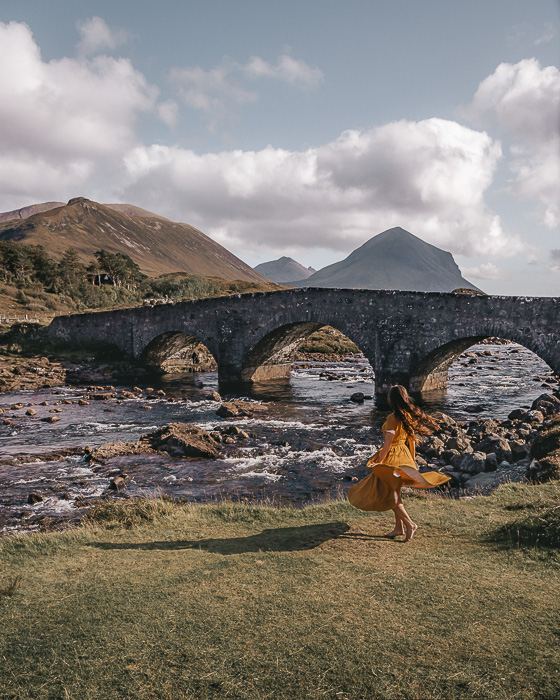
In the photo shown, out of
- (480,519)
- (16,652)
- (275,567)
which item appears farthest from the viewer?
(480,519)

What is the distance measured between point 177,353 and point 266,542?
122 feet

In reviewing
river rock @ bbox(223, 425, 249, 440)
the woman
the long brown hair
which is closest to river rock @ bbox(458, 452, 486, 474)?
the woman

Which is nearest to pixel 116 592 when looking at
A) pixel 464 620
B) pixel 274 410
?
pixel 464 620

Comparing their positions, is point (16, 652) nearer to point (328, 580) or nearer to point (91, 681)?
point (91, 681)

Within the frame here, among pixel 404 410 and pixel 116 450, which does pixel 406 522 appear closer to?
pixel 404 410

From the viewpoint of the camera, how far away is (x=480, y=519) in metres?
7.47

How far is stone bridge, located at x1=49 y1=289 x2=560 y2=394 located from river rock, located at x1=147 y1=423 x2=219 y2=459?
11.6m

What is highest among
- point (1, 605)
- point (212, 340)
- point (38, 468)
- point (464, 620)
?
point (212, 340)

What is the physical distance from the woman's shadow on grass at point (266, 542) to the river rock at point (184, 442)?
8.56 metres

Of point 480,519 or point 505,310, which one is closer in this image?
point 480,519

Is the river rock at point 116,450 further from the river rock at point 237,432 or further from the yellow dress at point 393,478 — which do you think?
the yellow dress at point 393,478

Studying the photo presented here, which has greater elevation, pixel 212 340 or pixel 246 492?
pixel 212 340

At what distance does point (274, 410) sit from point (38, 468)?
12.2 m

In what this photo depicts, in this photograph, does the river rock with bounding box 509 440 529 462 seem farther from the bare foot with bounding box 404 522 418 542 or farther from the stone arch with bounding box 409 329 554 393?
the bare foot with bounding box 404 522 418 542
